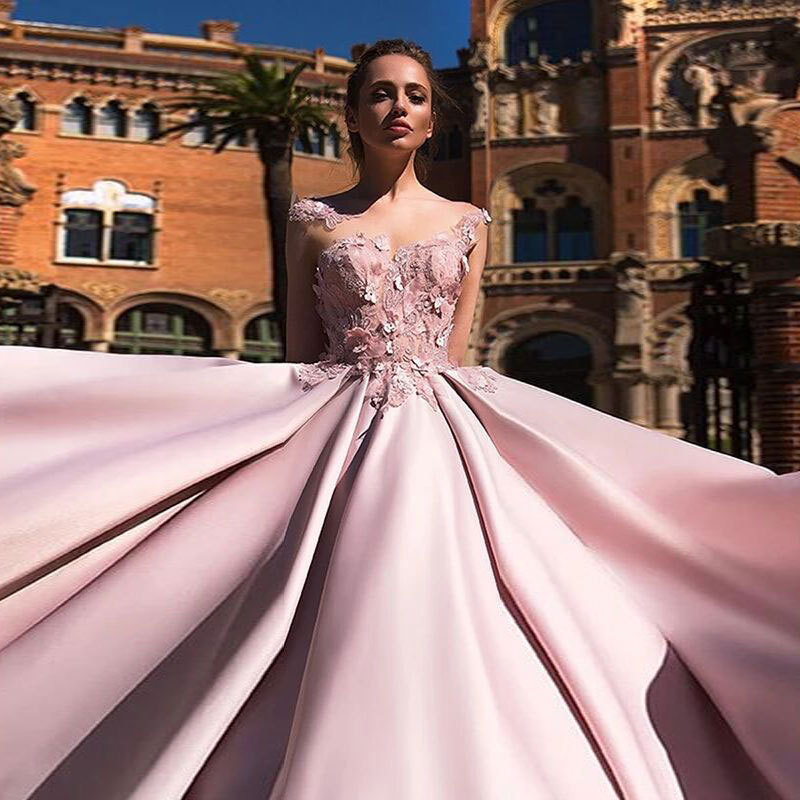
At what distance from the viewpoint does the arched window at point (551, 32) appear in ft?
95.5

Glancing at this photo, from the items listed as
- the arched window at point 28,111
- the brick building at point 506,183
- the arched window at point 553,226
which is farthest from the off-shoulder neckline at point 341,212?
the arched window at point 28,111

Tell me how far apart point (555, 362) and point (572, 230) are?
4.20m

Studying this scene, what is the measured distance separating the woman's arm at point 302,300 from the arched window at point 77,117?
2710cm

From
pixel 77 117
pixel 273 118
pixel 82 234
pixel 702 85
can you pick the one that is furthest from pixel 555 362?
pixel 77 117

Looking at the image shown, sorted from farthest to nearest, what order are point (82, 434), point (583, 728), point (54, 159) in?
point (54, 159), point (82, 434), point (583, 728)

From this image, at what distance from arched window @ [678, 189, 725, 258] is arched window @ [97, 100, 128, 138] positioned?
16506mm

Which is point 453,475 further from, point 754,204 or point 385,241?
point 754,204

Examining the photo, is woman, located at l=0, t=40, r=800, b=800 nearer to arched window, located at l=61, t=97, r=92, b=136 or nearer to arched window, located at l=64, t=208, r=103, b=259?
arched window, located at l=64, t=208, r=103, b=259

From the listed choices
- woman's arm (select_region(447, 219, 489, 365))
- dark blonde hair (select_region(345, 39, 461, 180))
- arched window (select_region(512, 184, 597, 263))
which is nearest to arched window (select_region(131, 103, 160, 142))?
arched window (select_region(512, 184, 597, 263))

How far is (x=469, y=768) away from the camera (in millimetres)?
1644

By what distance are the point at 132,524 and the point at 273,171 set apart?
1697 cm

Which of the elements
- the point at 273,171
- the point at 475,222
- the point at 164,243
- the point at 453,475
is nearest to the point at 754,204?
the point at 475,222

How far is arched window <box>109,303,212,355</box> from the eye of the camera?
26500 millimetres

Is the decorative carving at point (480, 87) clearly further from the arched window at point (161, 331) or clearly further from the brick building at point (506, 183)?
the arched window at point (161, 331)
